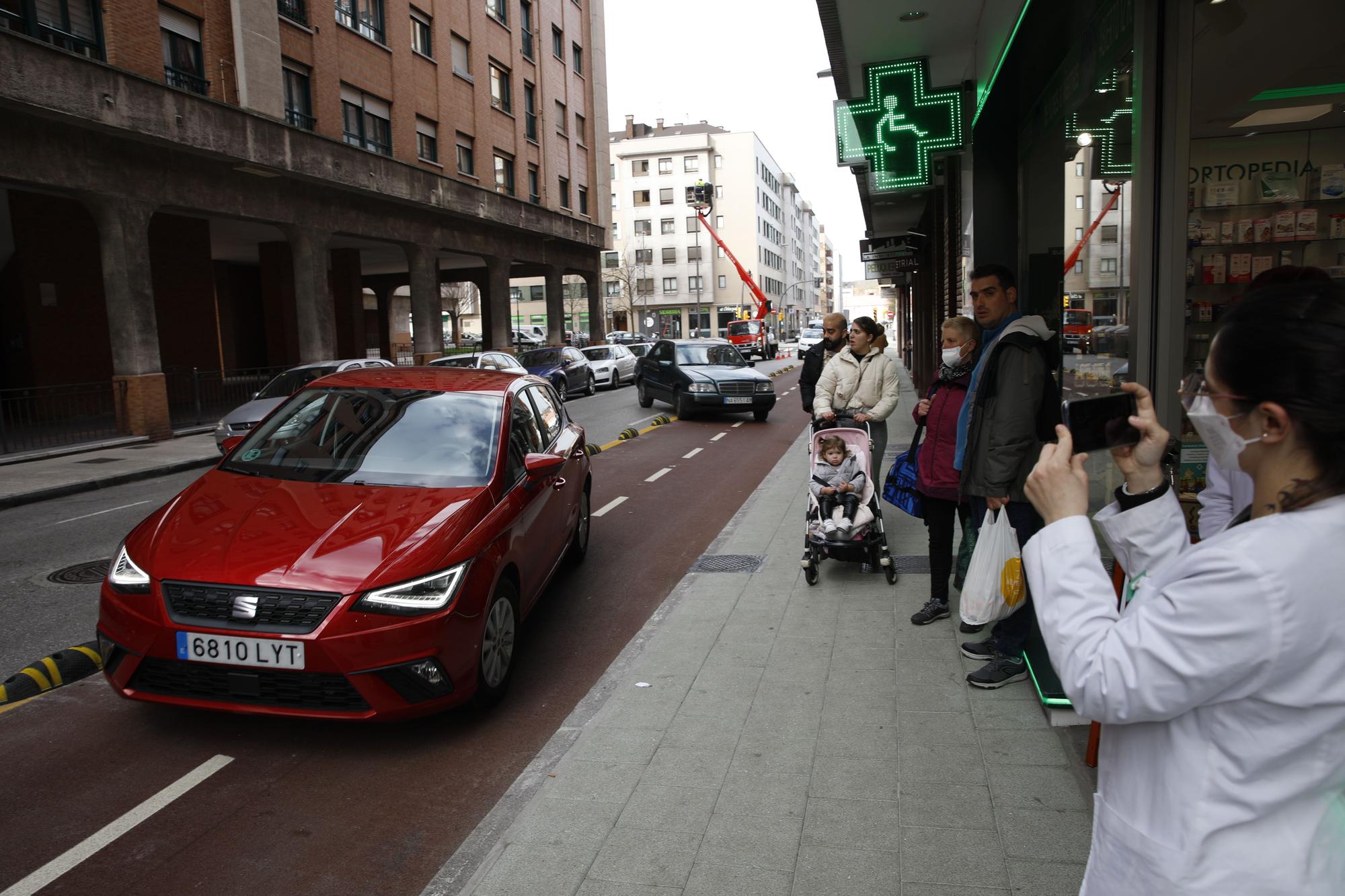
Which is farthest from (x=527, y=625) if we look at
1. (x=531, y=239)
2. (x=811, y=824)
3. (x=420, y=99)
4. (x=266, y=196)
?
(x=531, y=239)

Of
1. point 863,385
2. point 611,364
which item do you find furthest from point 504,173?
point 863,385

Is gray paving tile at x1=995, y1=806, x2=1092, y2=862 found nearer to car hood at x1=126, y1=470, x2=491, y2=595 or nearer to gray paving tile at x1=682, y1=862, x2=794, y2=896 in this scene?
gray paving tile at x1=682, y1=862, x2=794, y2=896

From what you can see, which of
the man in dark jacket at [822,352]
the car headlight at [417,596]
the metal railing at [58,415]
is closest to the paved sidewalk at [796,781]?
the car headlight at [417,596]

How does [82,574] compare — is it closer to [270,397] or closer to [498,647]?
[498,647]

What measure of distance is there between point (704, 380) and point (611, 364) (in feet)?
41.8

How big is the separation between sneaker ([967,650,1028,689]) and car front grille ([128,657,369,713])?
2.87 meters

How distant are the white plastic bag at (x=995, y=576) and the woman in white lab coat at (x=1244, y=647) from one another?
9.02 feet

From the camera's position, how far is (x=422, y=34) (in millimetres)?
27547

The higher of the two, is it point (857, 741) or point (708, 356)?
point (708, 356)

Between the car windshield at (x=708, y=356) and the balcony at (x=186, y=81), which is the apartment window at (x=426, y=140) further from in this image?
the car windshield at (x=708, y=356)

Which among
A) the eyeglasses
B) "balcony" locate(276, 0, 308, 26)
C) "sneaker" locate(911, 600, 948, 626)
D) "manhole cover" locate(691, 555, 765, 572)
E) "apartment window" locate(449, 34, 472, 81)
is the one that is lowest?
"manhole cover" locate(691, 555, 765, 572)

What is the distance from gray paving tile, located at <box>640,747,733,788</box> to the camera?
11.8 feet

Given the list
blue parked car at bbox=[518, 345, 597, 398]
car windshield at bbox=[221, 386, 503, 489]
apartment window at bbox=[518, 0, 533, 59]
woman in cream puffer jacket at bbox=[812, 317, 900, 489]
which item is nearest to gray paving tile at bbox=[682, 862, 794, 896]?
car windshield at bbox=[221, 386, 503, 489]

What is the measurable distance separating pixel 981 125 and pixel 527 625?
551cm
